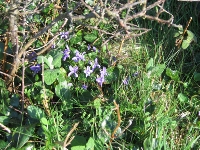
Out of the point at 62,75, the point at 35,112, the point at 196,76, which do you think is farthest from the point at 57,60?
the point at 196,76

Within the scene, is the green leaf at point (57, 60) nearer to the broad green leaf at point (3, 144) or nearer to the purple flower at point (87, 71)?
the purple flower at point (87, 71)

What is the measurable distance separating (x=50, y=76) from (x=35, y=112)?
22 centimetres

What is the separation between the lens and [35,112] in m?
2.07

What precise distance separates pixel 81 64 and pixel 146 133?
574mm

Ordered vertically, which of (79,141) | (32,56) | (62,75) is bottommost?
(79,141)

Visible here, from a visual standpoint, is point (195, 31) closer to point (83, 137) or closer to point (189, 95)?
point (189, 95)

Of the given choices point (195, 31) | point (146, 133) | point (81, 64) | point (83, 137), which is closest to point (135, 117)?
point (146, 133)

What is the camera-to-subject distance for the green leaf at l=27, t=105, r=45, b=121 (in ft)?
6.75

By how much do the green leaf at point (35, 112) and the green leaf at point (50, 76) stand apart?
164 millimetres

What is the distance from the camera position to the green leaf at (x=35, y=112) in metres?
2.06

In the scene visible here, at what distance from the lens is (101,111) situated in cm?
211

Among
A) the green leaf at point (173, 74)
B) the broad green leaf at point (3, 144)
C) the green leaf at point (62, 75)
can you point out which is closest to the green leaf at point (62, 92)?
the green leaf at point (62, 75)

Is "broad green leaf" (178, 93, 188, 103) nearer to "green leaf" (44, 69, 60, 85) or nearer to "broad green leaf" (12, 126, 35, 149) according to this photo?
"green leaf" (44, 69, 60, 85)

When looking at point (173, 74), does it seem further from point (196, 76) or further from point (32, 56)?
point (32, 56)
